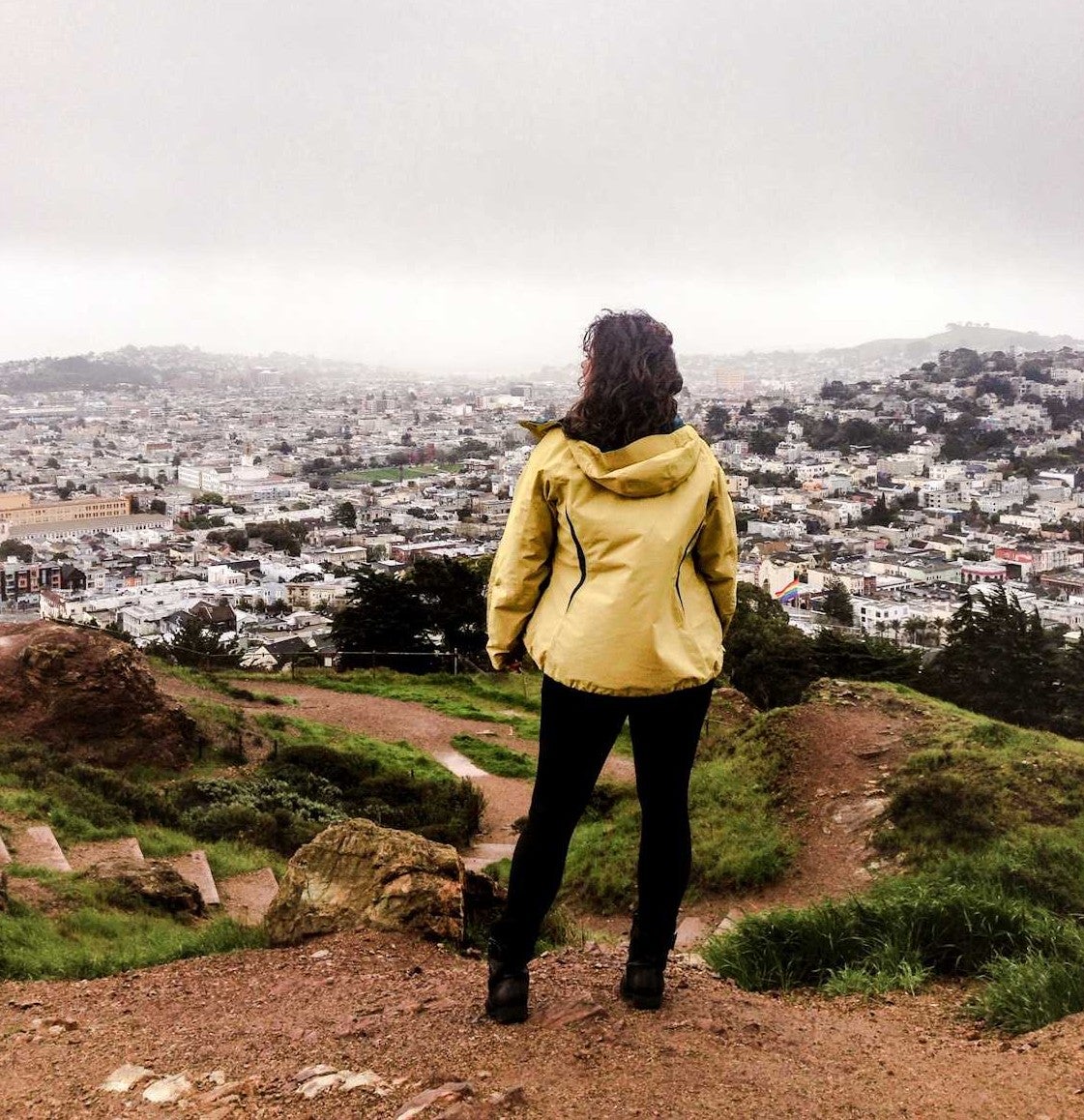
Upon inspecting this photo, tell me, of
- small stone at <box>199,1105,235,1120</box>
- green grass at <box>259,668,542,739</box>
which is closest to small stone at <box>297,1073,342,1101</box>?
small stone at <box>199,1105,235,1120</box>

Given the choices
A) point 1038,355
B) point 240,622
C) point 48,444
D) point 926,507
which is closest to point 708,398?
point 1038,355

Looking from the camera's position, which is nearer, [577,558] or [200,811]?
[577,558]

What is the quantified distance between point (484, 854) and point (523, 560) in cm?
460

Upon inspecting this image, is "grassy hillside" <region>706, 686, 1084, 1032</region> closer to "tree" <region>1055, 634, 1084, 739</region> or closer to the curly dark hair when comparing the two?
the curly dark hair

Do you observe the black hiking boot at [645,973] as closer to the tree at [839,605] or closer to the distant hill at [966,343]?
the tree at [839,605]

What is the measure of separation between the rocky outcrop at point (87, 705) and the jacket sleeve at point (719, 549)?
19.4 feet

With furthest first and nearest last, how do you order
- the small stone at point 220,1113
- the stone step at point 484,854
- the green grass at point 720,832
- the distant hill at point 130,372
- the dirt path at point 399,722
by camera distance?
the distant hill at point 130,372 → the dirt path at point 399,722 → the stone step at point 484,854 → the green grass at point 720,832 → the small stone at point 220,1113

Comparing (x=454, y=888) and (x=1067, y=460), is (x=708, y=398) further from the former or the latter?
(x=454, y=888)

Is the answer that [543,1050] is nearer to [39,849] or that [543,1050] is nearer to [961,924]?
[961,924]

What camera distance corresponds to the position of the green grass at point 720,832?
4883 mm

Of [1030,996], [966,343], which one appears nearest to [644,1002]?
[1030,996]

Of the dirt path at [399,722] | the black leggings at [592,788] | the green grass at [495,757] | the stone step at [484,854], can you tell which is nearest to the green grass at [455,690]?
the dirt path at [399,722]

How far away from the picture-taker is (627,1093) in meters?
2.06

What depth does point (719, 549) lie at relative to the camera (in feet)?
7.57
